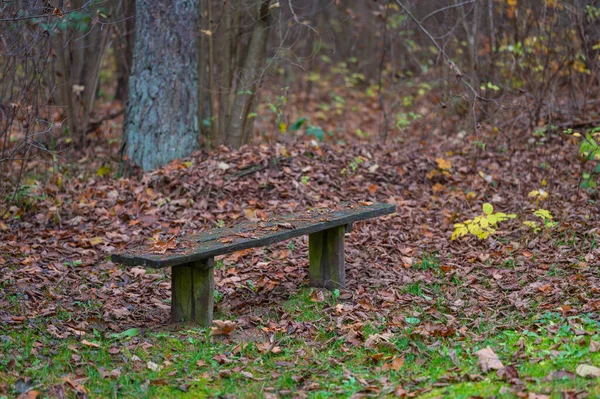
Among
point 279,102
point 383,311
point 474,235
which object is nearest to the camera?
point 383,311

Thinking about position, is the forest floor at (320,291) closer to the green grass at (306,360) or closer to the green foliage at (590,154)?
the green grass at (306,360)

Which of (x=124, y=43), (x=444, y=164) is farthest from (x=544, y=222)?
(x=124, y=43)

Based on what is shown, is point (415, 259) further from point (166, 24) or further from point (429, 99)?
point (429, 99)

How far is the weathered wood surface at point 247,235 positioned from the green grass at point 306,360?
1.94 feet

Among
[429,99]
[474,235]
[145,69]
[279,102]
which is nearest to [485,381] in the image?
[474,235]

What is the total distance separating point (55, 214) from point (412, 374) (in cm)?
449

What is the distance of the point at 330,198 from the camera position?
25.7 ft

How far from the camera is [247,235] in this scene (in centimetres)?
514

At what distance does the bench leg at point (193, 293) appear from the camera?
4.90 m

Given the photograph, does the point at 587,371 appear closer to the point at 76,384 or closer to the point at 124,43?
the point at 76,384

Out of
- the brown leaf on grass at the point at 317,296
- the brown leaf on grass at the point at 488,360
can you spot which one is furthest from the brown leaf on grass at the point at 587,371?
the brown leaf on grass at the point at 317,296

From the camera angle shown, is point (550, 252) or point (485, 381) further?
point (550, 252)

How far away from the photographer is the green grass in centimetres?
397

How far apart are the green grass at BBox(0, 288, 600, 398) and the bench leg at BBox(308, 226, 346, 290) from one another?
0.71m
